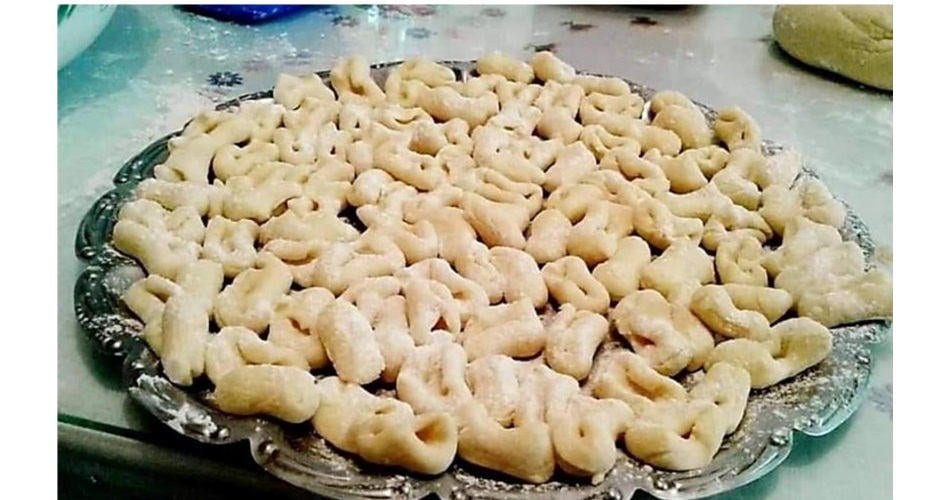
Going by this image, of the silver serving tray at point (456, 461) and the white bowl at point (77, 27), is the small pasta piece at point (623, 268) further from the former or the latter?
the white bowl at point (77, 27)

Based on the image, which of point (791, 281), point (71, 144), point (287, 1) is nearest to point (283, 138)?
point (71, 144)

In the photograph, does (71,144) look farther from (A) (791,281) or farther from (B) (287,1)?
(A) (791,281)

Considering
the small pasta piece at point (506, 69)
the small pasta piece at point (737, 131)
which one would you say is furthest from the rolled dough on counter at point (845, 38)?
the small pasta piece at point (506, 69)

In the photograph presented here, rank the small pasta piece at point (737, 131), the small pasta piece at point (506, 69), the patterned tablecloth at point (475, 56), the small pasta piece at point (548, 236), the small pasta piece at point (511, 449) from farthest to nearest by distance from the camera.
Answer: the small pasta piece at point (506, 69) < the small pasta piece at point (737, 131) < the small pasta piece at point (548, 236) < the patterned tablecloth at point (475, 56) < the small pasta piece at point (511, 449)

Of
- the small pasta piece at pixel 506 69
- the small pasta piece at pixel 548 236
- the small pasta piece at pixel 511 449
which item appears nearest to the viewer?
the small pasta piece at pixel 511 449

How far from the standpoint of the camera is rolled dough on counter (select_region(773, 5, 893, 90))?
1047 millimetres

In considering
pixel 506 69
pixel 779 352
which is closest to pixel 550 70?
pixel 506 69

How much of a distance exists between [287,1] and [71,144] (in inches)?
12.2

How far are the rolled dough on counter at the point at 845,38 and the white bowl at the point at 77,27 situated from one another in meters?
0.72

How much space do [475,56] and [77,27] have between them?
42cm

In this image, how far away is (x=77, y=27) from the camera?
96 centimetres

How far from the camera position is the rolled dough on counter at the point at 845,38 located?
3.43ft

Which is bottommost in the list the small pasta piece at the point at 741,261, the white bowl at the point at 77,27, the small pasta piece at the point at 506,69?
the small pasta piece at the point at 741,261

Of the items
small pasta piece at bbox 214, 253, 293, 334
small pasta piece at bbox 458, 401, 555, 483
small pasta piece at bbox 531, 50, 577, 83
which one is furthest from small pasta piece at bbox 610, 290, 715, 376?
small pasta piece at bbox 531, 50, 577, 83
